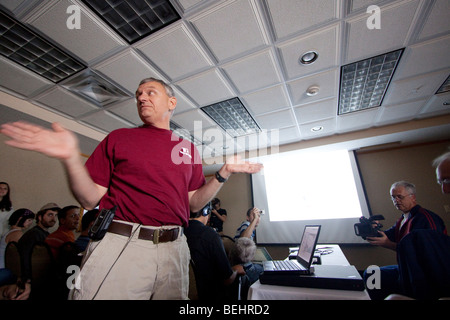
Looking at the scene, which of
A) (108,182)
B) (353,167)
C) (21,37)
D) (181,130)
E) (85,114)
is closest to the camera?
(108,182)

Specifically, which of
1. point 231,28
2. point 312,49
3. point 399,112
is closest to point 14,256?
point 231,28

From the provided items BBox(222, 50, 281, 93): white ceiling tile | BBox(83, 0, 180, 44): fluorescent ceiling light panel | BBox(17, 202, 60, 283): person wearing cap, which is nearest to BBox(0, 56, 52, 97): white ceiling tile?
BBox(83, 0, 180, 44): fluorescent ceiling light panel

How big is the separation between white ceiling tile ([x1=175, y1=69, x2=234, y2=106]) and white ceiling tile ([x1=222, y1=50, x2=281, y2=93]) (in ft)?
0.54

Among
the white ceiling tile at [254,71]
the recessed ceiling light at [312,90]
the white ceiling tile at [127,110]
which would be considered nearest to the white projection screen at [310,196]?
the recessed ceiling light at [312,90]

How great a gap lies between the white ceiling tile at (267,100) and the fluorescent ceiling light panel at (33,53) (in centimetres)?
226

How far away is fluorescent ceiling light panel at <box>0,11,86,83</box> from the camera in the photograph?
1837 millimetres

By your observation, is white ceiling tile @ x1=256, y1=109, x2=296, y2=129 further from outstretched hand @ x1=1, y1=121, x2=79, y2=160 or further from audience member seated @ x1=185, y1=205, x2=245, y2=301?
outstretched hand @ x1=1, y1=121, x2=79, y2=160

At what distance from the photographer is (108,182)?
31.3 inches

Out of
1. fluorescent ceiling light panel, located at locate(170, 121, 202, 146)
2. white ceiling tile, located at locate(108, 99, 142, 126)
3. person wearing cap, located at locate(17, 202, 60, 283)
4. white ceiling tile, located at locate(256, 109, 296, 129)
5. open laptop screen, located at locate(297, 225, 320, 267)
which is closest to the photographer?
open laptop screen, located at locate(297, 225, 320, 267)

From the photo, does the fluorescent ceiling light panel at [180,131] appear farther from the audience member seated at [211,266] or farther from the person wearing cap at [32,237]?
the audience member seated at [211,266]

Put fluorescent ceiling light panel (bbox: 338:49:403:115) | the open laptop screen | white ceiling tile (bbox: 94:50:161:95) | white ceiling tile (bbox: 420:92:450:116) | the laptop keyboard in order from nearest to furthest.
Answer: the laptop keyboard, the open laptop screen, white ceiling tile (bbox: 94:50:161:95), fluorescent ceiling light panel (bbox: 338:49:403:115), white ceiling tile (bbox: 420:92:450:116)

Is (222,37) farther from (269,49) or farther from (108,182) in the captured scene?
(108,182)

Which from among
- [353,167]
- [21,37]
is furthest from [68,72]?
[353,167]

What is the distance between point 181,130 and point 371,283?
3.61m
